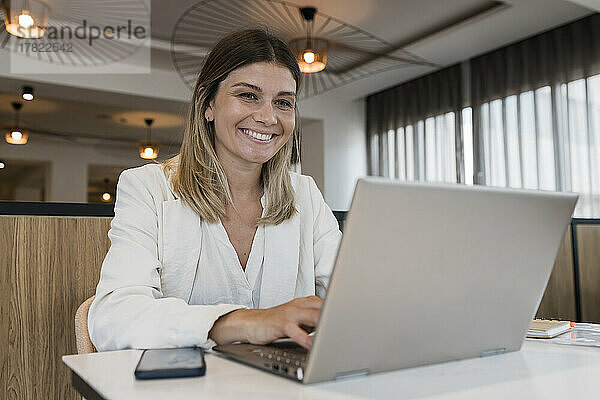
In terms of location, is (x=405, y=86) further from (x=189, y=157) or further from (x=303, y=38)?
(x=189, y=157)

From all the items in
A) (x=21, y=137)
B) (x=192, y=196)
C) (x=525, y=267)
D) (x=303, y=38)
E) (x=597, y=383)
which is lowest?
(x=597, y=383)

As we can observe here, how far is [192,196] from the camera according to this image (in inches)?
47.8

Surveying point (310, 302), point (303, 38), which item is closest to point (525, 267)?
point (310, 302)

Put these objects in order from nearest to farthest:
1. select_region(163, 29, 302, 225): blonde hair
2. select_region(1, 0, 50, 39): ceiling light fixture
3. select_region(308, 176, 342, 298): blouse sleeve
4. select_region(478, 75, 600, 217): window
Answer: select_region(163, 29, 302, 225): blonde hair
select_region(308, 176, 342, 298): blouse sleeve
select_region(1, 0, 50, 39): ceiling light fixture
select_region(478, 75, 600, 217): window

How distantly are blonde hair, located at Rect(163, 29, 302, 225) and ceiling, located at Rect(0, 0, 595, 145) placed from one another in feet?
6.01

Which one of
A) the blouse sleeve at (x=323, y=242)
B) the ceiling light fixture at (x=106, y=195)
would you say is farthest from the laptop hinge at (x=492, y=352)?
the ceiling light fixture at (x=106, y=195)

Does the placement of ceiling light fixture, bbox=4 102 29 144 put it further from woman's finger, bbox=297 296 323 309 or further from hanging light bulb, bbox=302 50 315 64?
woman's finger, bbox=297 296 323 309

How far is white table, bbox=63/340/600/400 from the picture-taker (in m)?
0.58

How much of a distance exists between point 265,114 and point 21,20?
8.66ft

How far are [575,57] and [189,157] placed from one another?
3.52 m

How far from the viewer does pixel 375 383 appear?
2.08ft

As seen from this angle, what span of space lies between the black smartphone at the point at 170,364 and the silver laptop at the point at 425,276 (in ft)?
0.20

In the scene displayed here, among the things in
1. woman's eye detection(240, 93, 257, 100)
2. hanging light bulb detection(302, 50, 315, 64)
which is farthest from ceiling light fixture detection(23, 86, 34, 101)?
woman's eye detection(240, 93, 257, 100)

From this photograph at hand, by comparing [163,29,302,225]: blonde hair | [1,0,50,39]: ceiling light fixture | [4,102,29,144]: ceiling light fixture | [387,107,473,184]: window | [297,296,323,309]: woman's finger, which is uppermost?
[1,0,50,39]: ceiling light fixture
